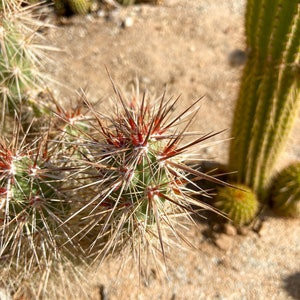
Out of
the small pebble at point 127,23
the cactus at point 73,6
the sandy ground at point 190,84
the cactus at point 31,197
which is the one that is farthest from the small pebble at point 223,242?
the cactus at point 73,6

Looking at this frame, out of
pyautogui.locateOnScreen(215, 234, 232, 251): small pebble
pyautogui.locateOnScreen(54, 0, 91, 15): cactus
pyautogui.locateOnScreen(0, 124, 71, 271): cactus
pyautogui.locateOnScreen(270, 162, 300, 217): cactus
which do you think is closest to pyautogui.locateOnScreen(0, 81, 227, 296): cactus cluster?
pyautogui.locateOnScreen(0, 124, 71, 271): cactus

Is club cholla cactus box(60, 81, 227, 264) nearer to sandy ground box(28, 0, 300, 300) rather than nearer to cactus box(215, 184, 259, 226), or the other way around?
sandy ground box(28, 0, 300, 300)

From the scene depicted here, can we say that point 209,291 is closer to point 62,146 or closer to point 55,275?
point 55,275

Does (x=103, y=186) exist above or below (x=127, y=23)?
above

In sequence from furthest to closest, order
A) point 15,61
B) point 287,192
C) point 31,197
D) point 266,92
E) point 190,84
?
point 190,84 < point 287,192 < point 15,61 < point 266,92 < point 31,197

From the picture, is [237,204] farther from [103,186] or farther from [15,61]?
[15,61]

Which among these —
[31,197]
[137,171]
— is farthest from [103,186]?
[31,197]

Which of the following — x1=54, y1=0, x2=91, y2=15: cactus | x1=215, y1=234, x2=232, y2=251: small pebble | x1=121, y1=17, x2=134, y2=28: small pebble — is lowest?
x1=215, y1=234, x2=232, y2=251: small pebble

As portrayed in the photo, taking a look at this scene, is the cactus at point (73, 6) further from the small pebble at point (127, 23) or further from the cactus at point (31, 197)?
the cactus at point (31, 197)
